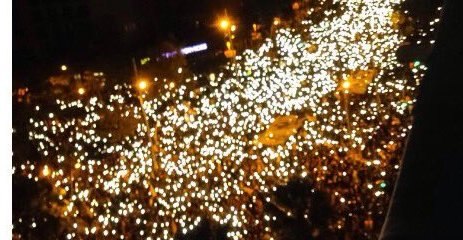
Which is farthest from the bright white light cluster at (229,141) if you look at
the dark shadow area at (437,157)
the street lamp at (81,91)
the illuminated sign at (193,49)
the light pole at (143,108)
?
the dark shadow area at (437,157)

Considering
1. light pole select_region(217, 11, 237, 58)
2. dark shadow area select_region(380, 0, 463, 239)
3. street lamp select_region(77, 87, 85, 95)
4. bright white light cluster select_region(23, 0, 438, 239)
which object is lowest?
dark shadow area select_region(380, 0, 463, 239)

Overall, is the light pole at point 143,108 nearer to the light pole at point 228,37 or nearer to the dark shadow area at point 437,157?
the light pole at point 228,37

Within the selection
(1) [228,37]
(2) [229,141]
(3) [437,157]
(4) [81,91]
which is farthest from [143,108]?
(3) [437,157]

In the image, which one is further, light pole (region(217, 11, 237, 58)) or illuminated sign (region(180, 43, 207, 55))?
illuminated sign (region(180, 43, 207, 55))

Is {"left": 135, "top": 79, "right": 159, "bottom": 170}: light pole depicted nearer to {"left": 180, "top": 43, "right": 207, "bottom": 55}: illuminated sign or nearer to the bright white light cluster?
the bright white light cluster

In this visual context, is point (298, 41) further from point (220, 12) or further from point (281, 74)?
point (220, 12)

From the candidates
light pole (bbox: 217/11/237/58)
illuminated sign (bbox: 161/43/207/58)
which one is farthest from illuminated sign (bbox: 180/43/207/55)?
light pole (bbox: 217/11/237/58)

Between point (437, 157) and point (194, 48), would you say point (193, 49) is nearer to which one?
point (194, 48)

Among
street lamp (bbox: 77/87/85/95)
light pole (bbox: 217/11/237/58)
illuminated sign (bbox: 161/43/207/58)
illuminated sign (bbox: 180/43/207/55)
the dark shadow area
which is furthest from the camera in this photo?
illuminated sign (bbox: 180/43/207/55)

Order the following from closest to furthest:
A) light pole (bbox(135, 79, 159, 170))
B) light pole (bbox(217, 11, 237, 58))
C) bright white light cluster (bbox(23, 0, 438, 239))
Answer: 1. bright white light cluster (bbox(23, 0, 438, 239))
2. light pole (bbox(135, 79, 159, 170))
3. light pole (bbox(217, 11, 237, 58))
